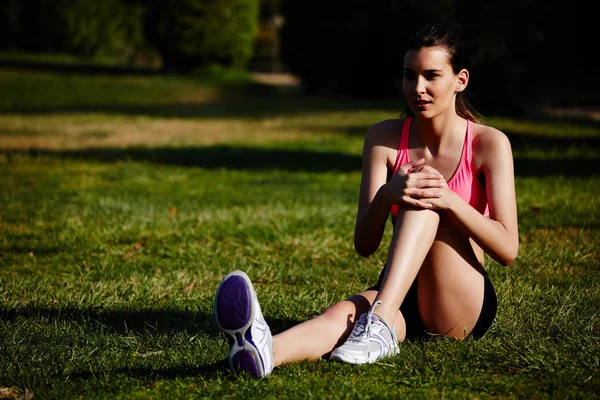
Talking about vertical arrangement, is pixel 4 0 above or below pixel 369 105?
above

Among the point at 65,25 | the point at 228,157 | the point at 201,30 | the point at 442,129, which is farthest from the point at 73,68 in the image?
the point at 442,129

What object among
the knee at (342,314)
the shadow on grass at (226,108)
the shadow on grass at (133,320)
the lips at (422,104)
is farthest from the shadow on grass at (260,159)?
the knee at (342,314)

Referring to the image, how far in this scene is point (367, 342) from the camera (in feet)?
9.65

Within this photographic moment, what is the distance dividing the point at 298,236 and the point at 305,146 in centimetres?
570

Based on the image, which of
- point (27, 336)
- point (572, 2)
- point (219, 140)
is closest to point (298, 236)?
point (27, 336)

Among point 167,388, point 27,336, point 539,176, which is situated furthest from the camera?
point 539,176

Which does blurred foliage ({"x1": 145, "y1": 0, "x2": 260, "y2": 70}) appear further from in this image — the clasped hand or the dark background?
the clasped hand

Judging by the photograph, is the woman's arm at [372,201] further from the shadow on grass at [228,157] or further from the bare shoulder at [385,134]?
the shadow on grass at [228,157]

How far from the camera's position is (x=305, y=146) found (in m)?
11.2

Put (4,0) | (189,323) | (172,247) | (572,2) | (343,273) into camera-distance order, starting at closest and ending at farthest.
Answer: (189,323) < (343,273) < (172,247) < (572,2) < (4,0)

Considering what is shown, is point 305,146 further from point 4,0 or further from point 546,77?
point 4,0

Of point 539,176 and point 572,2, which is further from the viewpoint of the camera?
point 572,2

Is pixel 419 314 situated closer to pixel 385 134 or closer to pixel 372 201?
pixel 372 201

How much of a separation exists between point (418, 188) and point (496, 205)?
42 centimetres
